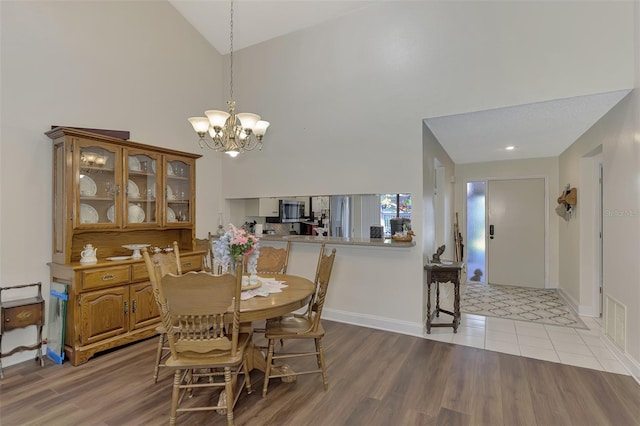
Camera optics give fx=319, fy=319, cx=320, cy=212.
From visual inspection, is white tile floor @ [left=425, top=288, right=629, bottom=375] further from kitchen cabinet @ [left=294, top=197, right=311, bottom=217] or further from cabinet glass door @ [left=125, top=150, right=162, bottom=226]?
cabinet glass door @ [left=125, top=150, right=162, bottom=226]

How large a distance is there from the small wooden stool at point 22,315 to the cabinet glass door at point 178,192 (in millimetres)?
1411

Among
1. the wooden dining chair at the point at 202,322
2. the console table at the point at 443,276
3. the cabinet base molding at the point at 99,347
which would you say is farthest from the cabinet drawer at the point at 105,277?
the console table at the point at 443,276

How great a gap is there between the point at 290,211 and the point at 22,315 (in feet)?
9.87

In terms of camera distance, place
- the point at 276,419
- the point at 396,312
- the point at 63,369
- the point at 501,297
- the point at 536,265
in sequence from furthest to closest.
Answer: the point at 536,265 < the point at 501,297 < the point at 396,312 < the point at 63,369 < the point at 276,419

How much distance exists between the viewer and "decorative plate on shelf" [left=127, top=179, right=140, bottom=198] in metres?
3.48

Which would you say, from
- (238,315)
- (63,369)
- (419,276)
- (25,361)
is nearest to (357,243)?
(419,276)

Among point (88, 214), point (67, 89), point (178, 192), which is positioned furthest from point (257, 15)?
point (88, 214)

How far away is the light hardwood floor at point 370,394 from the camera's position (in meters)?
2.08

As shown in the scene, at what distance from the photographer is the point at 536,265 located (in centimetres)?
566

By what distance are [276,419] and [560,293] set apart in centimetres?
519

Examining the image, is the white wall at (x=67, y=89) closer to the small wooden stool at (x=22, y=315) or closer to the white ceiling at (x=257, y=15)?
the small wooden stool at (x=22, y=315)

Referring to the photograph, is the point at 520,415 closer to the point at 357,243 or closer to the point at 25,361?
the point at 357,243

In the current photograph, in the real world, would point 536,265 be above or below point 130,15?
below

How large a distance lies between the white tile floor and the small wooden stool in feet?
12.3
